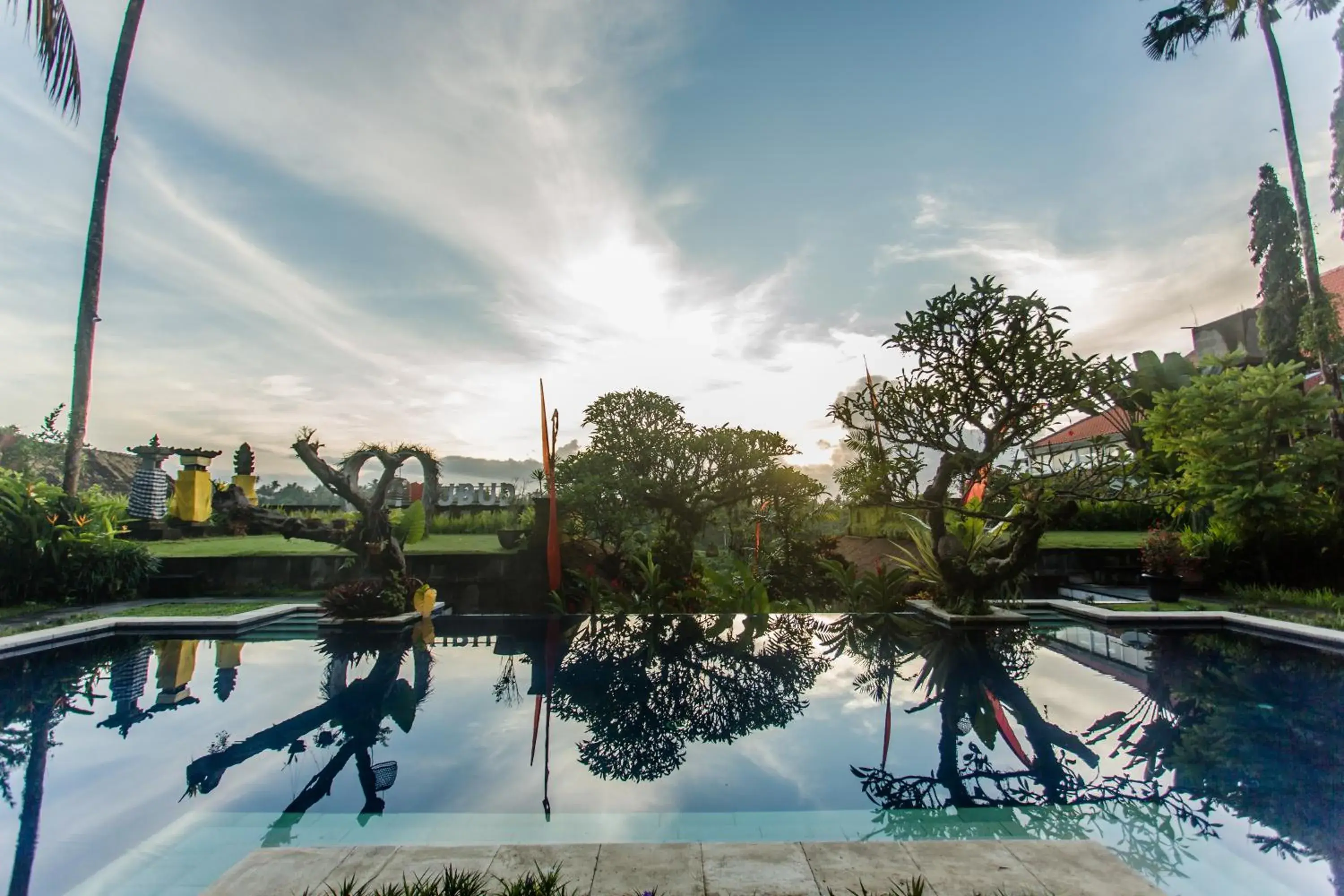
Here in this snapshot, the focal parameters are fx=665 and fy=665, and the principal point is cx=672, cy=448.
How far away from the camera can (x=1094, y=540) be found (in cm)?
1481

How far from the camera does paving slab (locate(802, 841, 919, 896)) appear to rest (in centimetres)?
273

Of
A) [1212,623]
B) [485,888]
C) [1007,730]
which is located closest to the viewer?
[485,888]

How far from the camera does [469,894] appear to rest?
102 inches

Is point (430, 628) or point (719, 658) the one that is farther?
point (430, 628)

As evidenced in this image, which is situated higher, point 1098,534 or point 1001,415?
point 1001,415

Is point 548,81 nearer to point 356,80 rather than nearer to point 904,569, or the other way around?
point 356,80

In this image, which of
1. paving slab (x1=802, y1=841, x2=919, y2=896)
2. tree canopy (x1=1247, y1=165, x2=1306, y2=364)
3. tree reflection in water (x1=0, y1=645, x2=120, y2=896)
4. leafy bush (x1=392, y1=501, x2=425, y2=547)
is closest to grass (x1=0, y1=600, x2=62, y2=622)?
tree reflection in water (x1=0, y1=645, x2=120, y2=896)

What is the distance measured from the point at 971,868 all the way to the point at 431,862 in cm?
235

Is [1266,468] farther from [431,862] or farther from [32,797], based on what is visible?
[32,797]

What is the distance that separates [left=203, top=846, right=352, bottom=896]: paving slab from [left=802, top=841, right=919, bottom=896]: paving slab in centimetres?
211

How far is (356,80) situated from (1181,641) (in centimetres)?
1417

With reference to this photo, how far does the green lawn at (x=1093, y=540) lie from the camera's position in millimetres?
13406

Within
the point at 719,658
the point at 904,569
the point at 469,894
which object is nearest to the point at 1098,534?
the point at 904,569

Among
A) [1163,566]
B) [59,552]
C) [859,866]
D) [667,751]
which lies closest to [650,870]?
[859,866]
